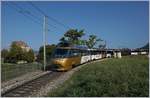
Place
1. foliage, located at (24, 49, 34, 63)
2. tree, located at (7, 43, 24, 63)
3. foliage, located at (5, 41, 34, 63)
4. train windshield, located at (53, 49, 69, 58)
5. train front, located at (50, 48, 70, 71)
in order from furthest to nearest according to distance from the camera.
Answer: tree, located at (7, 43, 24, 63), foliage, located at (5, 41, 34, 63), foliage, located at (24, 49, 34, 63), train windshield, located at (53, 49, 69, 58), train front, located at (50, 48, 70, 71)

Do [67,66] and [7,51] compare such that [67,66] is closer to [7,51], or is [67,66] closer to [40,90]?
[40,90]

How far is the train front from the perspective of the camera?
97.4ft

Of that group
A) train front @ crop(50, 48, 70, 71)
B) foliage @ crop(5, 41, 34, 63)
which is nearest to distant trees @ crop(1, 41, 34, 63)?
foliage @ crop(5, 41, 34, 63)

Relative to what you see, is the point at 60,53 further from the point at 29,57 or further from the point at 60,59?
the point at 29,57

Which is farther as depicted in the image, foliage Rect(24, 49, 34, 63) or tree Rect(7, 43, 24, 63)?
tree Rect(7, 43, 24, 63)

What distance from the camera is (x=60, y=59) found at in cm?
2962

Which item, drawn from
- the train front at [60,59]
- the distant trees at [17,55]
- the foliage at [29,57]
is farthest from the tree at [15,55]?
the train front at [60,59]

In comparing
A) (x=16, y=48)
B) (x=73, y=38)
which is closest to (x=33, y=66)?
(x=16, y=48)

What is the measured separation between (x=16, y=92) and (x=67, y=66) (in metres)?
14.6

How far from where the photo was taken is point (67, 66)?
100ft

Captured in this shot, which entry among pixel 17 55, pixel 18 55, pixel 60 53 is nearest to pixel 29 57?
pixel 18 55

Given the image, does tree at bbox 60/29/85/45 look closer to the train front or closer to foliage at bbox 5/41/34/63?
foliage at bbox 5/41/34/63

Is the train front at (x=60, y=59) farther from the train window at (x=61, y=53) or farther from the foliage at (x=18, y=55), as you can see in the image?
the foliage at (x=18, y=55)

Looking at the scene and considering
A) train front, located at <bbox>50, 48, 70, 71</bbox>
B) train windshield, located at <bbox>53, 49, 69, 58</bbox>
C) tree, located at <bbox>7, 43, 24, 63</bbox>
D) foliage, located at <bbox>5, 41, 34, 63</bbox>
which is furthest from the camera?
tree, located at <bbox>7, 43, 24, 63</bbox>
